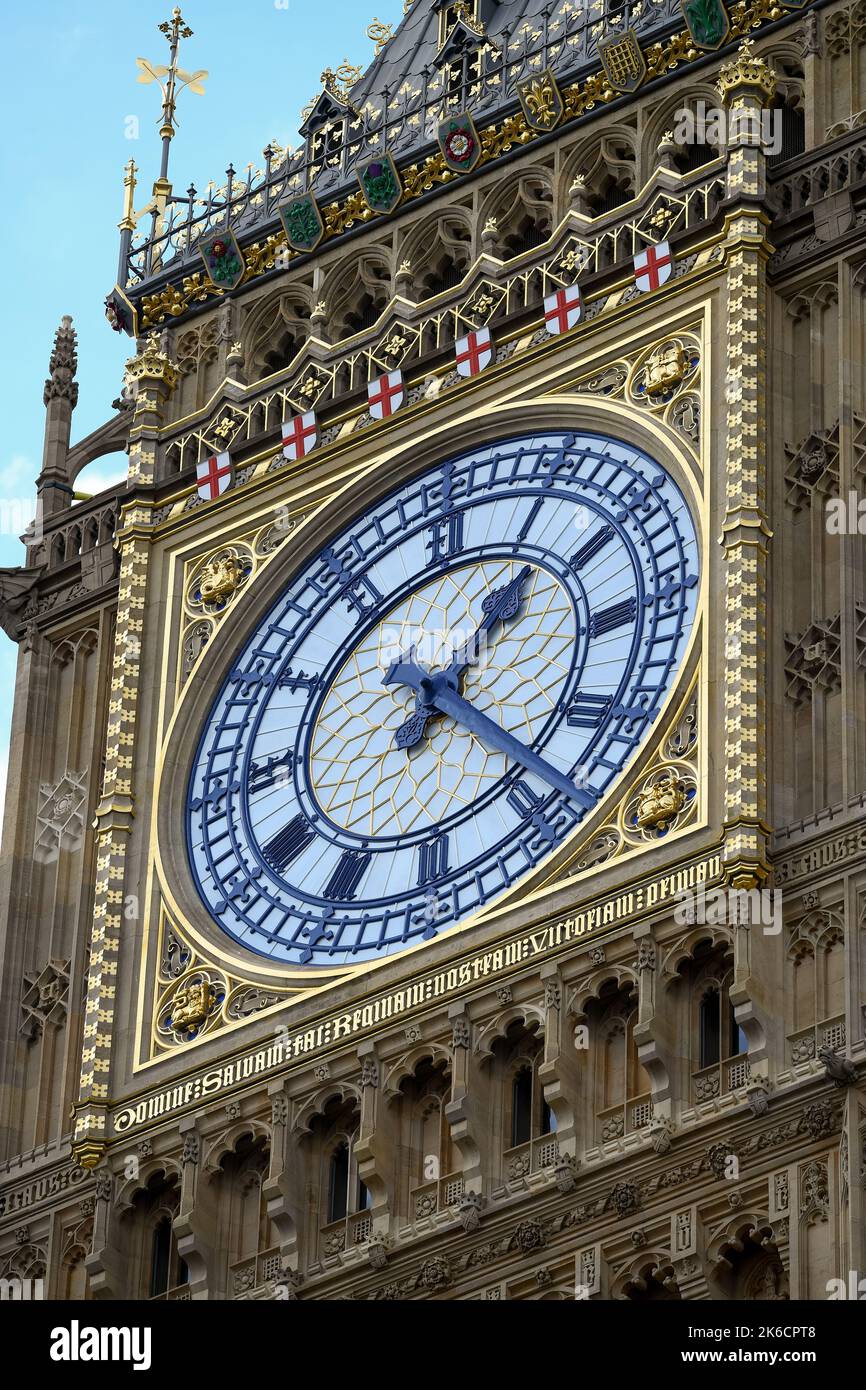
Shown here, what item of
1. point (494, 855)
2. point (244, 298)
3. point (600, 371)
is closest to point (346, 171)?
point (244, 298)

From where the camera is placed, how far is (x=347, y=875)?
37.8 meters

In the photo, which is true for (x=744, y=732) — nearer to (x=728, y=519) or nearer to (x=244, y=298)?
(x=728, y=519)

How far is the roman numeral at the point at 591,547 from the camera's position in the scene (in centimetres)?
3794

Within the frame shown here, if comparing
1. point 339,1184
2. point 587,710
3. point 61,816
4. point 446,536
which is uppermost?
point 446,536

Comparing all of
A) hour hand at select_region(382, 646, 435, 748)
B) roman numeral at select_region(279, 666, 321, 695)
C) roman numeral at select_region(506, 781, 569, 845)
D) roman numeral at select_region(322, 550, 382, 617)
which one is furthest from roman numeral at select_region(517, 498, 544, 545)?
roman numeral at select_region(506, 781, 569, 845)

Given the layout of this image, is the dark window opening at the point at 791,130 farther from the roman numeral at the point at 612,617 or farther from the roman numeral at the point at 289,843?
the roman numeral at the point at 289,843

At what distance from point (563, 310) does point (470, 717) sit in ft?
12.1

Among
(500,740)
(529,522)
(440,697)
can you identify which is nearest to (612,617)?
(500,740)

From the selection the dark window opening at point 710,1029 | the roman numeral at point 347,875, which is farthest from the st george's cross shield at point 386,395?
the dark window opening at point 710,1029

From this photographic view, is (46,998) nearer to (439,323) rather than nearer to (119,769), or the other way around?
(119,769)

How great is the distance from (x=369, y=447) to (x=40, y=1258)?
7095 millimetres

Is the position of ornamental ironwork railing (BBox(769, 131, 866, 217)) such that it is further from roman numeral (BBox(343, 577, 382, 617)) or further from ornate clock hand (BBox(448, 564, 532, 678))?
roman numeral (BBox(343, 577, 382, 617))

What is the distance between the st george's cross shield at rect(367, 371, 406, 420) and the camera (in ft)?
131

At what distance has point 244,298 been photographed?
42594 millimetres
